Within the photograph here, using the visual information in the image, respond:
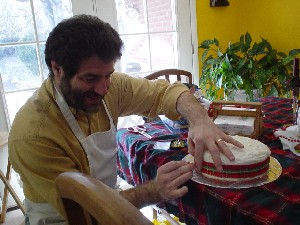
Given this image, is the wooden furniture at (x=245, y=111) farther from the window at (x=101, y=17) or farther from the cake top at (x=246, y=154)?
the window at (x=101, y=17)

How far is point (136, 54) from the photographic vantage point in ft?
8.03

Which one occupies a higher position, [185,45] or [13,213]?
[185,45]

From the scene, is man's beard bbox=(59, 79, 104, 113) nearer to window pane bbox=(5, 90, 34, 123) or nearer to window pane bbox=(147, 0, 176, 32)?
window pane bbox=(5, 90, 34, 123)

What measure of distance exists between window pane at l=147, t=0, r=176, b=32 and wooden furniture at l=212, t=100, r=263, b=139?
4.93 ft

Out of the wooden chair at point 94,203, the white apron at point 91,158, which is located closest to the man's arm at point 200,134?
the white apron at point 91,158

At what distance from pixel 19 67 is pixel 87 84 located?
1.39 metres

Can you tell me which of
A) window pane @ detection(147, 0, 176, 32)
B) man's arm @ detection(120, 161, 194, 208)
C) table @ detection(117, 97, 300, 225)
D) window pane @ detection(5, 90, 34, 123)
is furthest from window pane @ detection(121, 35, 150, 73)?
man's arm @ detection(120, 161, 194, 208)

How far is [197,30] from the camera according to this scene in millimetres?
2627

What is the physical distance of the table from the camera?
25.4 inches

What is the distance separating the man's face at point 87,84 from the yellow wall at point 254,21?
6.23ft

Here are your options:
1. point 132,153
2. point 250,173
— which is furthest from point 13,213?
point 250,173

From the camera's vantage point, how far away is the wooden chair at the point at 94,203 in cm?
33

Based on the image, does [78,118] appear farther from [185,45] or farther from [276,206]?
[185,45]

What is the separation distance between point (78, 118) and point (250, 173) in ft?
1.84
